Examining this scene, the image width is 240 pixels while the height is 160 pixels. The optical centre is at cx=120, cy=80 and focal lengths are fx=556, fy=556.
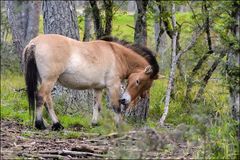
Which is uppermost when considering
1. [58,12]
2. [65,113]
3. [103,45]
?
[58,12]

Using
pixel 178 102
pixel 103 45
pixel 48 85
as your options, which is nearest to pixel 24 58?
pixel 48 85

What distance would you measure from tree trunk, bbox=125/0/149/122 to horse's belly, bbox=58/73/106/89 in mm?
1979

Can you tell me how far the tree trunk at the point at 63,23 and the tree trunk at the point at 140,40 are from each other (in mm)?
1003

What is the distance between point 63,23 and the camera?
1127 centimetres

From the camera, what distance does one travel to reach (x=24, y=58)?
8727mm

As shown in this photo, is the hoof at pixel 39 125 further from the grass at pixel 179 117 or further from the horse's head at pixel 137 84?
the horse's head at pixel 137 84

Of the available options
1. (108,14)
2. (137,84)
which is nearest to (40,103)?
(137,84)

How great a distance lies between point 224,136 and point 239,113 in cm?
47

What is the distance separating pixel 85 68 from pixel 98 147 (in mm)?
2705

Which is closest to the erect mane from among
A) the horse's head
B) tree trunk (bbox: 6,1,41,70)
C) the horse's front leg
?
the horse's head

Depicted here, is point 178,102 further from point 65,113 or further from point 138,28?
point 65,113

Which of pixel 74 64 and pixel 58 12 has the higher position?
pixel 58 12

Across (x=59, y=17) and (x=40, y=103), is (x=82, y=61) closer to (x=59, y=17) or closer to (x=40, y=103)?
(x=40, y=103)

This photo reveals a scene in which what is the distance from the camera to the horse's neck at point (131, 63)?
9.95m
